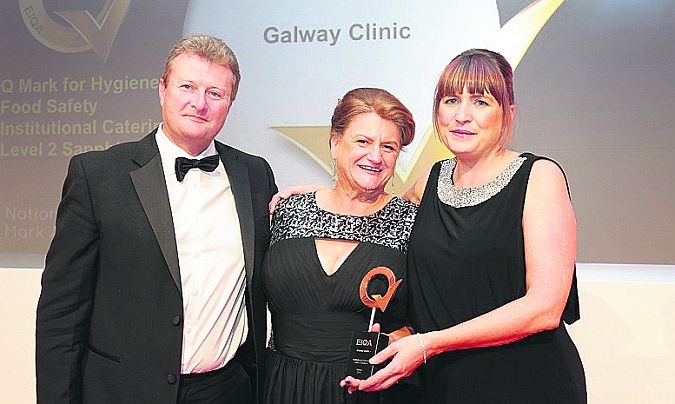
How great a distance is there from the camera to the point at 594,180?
331cm

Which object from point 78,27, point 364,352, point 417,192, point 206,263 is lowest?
point 364,352

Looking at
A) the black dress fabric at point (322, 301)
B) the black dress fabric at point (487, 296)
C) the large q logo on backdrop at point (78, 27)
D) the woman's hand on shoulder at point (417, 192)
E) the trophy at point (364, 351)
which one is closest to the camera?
the trophy at point (364, 351)

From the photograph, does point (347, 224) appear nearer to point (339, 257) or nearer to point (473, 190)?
point (339, 257)

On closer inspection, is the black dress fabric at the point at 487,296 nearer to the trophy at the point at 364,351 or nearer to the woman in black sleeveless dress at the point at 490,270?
the woman in black sleeveless dress at the point at 490,270

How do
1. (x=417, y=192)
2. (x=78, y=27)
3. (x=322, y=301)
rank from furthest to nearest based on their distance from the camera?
1. (x=78, y=27)
2. (x=417, y=192)
3. (x=322, y=301)

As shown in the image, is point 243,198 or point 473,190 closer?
point 473,190

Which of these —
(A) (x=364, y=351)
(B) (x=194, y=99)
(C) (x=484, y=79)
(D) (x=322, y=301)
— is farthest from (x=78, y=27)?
(A) (x=364, y=351)

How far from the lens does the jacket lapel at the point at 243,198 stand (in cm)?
218

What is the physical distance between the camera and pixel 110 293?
206 cm

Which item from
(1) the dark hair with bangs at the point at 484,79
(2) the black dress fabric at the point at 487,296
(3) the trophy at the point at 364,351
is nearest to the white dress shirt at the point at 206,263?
(3) the trophy at the point at 364,351

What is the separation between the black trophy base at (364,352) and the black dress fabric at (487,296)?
238mm

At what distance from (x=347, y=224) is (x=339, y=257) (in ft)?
0.33

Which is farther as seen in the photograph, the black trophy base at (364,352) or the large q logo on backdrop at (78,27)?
the large q logo on backdrop at (78,27)

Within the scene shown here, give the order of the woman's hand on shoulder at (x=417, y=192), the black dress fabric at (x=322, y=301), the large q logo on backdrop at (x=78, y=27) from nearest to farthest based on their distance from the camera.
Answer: the black dress fabric at (x=322, y=301) → the woman's hand on shoulder at (x=417, y=192) → the large q logo on backdrop at (x=78, y=27)
